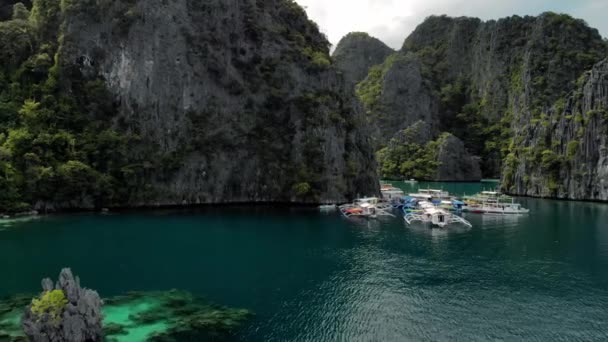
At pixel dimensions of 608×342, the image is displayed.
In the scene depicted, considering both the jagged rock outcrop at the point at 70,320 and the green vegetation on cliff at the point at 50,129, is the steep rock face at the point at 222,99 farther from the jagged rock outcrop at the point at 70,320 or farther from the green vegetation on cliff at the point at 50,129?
the jagged rock outcrop at the point at 70,320

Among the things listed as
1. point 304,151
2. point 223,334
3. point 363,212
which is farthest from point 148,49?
point 223,334

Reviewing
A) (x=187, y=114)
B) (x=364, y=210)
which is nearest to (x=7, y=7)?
(x=187, y=114)

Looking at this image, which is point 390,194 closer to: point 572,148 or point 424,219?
point 424,219

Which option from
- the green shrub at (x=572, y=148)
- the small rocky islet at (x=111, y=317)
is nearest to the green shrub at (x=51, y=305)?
the small rocky islet at (x=111, y=317)

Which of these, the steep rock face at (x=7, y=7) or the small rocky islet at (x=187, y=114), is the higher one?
the steep rock face at (x=7, y=7)

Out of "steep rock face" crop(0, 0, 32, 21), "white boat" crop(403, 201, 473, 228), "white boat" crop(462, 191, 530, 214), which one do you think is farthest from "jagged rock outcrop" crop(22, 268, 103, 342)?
"steep rock face" crop(0, 0, 32, 21)

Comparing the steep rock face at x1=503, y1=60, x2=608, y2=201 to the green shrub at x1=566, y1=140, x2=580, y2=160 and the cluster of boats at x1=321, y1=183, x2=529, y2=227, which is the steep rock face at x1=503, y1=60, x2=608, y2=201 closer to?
the green shrub at x1=566, y1=140, x2=580, y2=160

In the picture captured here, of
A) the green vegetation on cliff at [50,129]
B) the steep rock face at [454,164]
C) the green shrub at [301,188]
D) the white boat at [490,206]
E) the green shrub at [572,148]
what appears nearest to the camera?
the green vegetation on cliff at [50,129]

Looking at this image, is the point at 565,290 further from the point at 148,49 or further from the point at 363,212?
the point at 148,49

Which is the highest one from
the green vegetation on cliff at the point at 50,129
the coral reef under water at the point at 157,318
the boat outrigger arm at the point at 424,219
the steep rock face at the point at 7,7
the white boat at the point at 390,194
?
the steep rock face at the point at 7,7
